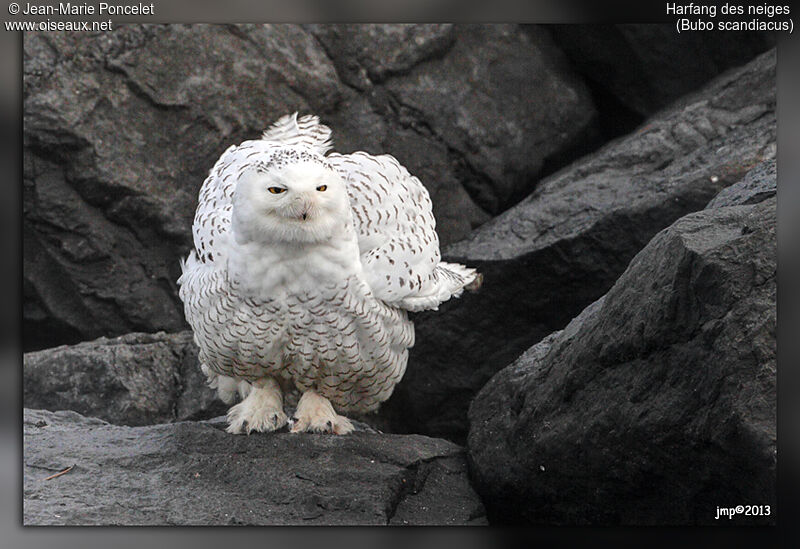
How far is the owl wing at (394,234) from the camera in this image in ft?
10.3

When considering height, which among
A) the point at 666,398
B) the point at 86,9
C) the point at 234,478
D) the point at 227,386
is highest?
the point at 86,9

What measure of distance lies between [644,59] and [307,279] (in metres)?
1.90

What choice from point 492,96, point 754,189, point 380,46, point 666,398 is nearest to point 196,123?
point 380,46

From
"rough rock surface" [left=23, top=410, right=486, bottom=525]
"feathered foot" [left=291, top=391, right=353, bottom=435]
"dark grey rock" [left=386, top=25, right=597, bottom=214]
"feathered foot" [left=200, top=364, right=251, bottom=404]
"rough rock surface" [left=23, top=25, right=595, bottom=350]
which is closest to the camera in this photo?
"rough rock surface" [left=23, top=410, right=486, bottom=525]

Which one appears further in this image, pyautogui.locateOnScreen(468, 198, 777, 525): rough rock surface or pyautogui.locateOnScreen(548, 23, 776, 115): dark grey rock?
pyautogui.locateOnScreen(548, 23, 776, 115): dark grey rock

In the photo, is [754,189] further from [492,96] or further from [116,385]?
[116,385]

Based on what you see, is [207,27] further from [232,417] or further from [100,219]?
[232,417]

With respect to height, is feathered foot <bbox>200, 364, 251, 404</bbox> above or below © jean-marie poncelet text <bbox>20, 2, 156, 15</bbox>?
below

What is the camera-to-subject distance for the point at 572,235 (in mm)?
3873

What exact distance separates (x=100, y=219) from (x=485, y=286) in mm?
1490

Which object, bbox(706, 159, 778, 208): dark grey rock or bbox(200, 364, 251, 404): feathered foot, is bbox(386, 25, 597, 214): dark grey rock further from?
bbox(200, 364, 251, 404): feathered foot

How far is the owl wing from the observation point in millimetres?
3127

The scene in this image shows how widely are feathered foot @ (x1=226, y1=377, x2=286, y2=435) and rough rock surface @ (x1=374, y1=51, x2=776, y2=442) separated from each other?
958 millimetres

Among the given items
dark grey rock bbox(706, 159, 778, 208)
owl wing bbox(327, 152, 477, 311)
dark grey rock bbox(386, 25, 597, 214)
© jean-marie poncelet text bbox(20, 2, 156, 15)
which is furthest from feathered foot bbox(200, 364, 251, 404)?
dark grey rock bbox(706, 159, 778, 208)
